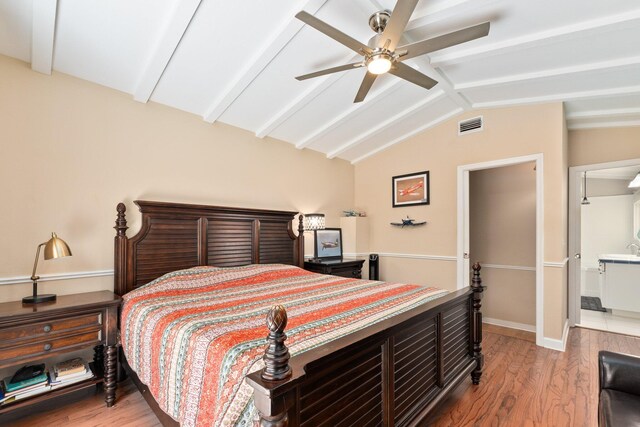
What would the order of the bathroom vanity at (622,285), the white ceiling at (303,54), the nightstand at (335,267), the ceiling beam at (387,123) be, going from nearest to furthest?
the white ceiling at (303,54)
the ceiling beam at (387,123)
the nightstand at (335,267)
the bathroom vanity at (622,285)

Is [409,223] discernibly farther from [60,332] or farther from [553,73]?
[60,332]

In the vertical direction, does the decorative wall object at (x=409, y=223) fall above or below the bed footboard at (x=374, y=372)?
above

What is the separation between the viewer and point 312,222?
4340 mm

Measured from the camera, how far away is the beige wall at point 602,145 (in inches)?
148

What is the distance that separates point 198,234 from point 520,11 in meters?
3.40

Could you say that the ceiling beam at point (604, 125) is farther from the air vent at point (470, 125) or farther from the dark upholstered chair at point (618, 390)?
the dark upholstered chair at point (618, 390)

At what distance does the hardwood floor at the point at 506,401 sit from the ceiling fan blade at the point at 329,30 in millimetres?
2435

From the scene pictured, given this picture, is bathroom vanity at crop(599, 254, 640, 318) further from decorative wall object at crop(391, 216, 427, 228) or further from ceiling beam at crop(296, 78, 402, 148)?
ceiling beam at crop(296, 78, 402, 148)

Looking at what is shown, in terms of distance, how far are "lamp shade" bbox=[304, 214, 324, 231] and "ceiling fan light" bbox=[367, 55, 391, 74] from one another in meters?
2.47

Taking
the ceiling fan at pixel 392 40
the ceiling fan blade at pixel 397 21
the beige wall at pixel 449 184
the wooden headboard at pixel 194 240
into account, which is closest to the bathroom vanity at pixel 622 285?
the beige wall at pixel 449 184

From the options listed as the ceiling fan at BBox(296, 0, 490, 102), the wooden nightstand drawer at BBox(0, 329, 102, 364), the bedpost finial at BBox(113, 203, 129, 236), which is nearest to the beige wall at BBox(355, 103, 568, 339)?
the ceiling fan at BBox(296, 0, 490, 102)

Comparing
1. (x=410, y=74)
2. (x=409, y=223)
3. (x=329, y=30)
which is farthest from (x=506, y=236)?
(x=329, y=30)

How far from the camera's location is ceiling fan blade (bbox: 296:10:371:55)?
1.75 metres

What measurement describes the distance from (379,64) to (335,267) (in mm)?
2709
